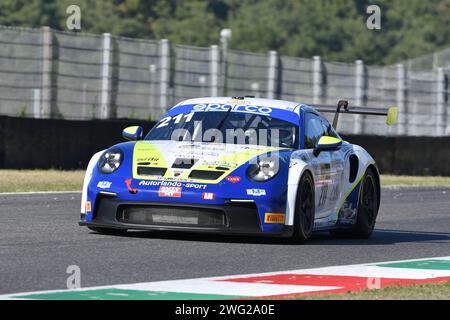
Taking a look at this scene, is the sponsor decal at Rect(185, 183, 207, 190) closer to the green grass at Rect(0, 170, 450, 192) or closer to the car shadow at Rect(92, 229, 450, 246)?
the car shadow at Rect(92, 229, 450, 246)

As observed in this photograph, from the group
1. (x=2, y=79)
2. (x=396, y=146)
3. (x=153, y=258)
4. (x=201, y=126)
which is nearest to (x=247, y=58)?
(x=396, y=146)

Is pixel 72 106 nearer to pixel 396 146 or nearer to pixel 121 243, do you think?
pixel 396 146

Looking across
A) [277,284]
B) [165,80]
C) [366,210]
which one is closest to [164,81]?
[165,80]

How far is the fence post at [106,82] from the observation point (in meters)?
29.0

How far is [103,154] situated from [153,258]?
6.40ft

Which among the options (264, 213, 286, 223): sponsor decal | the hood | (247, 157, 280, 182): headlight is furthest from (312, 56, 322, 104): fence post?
(264, 213, 286, 223): sponsor decal

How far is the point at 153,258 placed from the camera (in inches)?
386

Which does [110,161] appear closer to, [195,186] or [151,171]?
[151,171]

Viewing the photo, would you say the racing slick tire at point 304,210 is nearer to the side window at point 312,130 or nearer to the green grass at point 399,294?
the side window at point 312,130

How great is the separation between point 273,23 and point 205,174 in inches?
3762

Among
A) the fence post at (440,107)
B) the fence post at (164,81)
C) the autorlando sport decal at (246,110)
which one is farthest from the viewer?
the fence post at (440,107)

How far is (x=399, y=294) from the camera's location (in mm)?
8023

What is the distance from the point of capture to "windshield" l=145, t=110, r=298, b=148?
Answer: 1191cm

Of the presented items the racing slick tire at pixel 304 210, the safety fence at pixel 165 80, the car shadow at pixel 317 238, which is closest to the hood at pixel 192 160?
the racing slick tire at pixel 304 210
